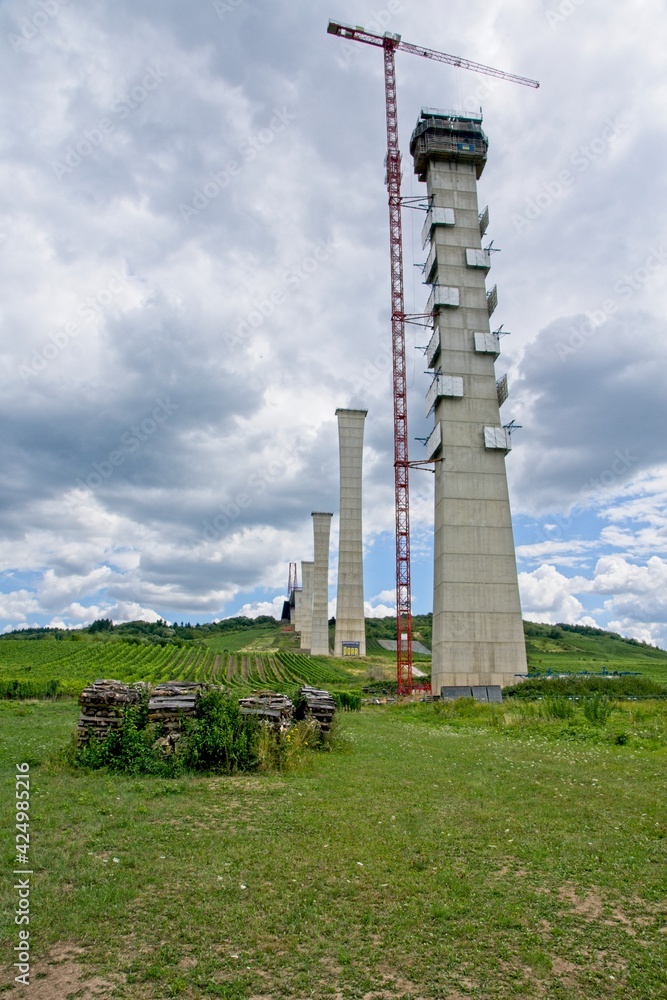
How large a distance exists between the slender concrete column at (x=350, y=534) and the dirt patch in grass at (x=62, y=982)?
2718 inches

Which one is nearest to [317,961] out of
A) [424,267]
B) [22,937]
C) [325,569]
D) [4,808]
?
[22,937]

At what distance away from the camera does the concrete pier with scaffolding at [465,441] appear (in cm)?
4278

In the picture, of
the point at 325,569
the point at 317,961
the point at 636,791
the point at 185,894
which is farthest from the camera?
the point at 325,569

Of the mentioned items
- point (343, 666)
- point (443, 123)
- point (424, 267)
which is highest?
point (443, 123)

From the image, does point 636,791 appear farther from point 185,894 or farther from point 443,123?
point 443,123

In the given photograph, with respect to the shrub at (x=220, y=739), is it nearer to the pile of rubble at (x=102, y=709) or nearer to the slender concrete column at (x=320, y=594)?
the pile of rubble at (x=102, y=709)

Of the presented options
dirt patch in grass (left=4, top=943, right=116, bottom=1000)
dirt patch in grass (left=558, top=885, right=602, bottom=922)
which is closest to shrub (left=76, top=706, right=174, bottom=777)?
dirt patch in grass (left=4, top=943, right=116, bottom=1000)

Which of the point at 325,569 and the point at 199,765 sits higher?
the point at 325,569

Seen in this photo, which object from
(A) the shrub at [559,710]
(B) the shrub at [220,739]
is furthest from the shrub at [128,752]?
(A) the shrub at [559,710]

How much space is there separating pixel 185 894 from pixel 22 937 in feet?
4.88

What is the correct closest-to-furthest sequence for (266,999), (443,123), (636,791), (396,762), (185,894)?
(266,999) → (185,894) → (636,791) → (396,762) → (443,123)

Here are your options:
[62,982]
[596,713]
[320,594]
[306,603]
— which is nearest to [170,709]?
[62,982]

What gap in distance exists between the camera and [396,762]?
1424 centimetres

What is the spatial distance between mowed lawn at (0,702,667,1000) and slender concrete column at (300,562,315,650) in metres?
79.2
